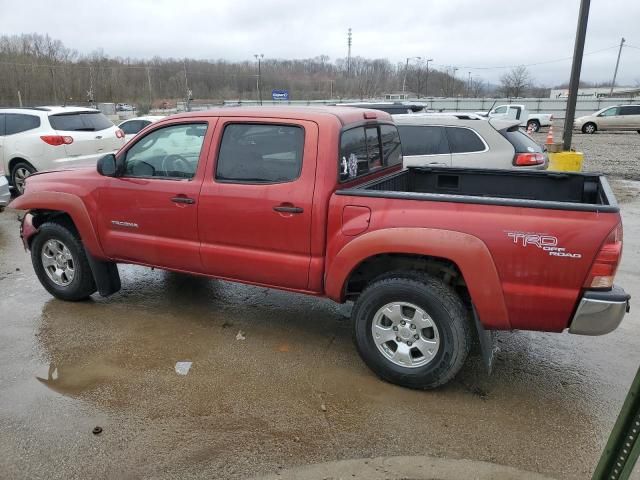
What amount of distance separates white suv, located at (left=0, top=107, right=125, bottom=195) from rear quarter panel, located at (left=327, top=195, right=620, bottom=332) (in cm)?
858

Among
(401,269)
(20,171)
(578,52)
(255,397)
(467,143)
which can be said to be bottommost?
(255,397)

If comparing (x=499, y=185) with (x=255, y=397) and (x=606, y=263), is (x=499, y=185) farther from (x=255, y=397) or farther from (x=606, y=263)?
(x=255, y=397)

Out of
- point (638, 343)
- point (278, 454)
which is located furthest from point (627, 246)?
point (278, 454)

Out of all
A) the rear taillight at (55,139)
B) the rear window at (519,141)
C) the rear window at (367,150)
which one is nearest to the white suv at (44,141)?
the rear taillight at (55,139)

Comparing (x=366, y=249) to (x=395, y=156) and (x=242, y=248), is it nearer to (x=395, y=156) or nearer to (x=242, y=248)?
(x=242, y=248)

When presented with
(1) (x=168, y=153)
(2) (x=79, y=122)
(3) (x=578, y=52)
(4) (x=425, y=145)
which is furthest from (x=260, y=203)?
(3) (x=578, y=52)

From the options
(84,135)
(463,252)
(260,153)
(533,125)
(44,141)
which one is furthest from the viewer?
(533,125)

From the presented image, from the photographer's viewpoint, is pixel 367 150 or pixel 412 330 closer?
pixel 412 330

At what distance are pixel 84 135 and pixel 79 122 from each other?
0.36 metres

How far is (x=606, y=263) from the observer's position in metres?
2.88

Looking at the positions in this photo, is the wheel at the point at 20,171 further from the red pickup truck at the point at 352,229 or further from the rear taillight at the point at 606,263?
the rear taillight at the point at 606,263

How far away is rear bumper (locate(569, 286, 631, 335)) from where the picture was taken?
9.55ft

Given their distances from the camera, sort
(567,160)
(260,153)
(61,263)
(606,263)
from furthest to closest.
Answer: (567,160) < (61,263) < (260,153) < (606,263)

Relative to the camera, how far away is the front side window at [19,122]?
9930 millimetres
